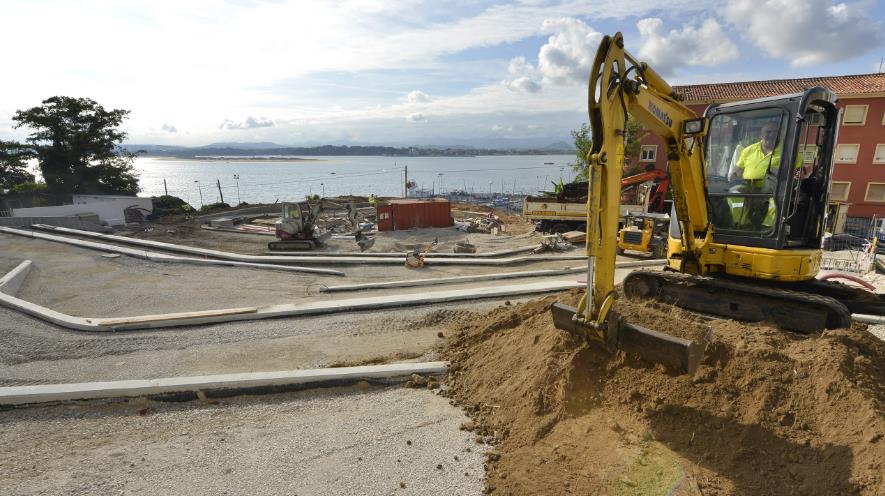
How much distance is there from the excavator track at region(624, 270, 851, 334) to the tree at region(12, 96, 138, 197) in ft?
147

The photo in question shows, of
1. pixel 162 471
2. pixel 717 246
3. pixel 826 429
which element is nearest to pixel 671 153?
pixel 717 246

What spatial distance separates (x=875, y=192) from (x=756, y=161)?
31.9 meters

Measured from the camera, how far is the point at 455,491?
12.5ft

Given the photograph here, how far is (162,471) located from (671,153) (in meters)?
6.66

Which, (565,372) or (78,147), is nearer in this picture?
(565,372)

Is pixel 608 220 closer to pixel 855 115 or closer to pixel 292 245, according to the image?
pixel 292 245

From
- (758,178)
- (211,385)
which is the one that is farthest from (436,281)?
(758,178)

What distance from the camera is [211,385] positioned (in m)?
5.32

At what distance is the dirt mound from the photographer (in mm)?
3586

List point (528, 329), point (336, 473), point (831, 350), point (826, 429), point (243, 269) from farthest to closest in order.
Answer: point (243, 269)
point (528, 329)
point (831, 350)
point (336, 473)
point (826, 429)

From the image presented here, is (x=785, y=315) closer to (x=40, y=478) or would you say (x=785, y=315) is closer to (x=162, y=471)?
(x=162, y=471)

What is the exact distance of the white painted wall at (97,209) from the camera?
25531 mm

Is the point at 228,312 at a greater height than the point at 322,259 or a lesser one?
greater

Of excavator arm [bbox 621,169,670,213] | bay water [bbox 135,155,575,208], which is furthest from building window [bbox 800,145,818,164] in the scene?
bay water [bbox 135,155,575,208]
